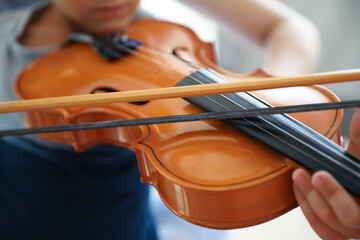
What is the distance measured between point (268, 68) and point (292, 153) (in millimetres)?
429

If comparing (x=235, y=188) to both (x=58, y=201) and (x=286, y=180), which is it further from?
(x=58, y=201)

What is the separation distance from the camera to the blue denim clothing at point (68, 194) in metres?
0.63

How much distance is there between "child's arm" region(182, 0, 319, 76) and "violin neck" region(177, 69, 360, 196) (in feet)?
1.17

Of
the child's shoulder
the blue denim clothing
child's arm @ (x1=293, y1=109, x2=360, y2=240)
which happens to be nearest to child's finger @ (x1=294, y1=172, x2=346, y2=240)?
child's arm @ (x1=293, y1=109, x2=360, y2=240)

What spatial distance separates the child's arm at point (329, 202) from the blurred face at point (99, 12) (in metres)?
0.44

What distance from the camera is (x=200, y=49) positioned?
0.68m

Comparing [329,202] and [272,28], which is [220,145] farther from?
[272,28]

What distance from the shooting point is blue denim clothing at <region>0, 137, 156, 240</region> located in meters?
0.63

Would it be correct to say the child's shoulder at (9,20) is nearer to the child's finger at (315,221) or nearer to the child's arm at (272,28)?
the child's arm at (272,28)

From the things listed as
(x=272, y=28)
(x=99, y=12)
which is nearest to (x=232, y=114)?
(x=99, y=12)

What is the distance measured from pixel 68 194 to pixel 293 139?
43 centimetres

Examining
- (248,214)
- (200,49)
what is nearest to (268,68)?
(200,49)

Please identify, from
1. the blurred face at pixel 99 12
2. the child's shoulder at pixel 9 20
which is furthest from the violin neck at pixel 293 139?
the child's shoulder at pixel 9 20

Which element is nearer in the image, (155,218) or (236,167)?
(236,167)
